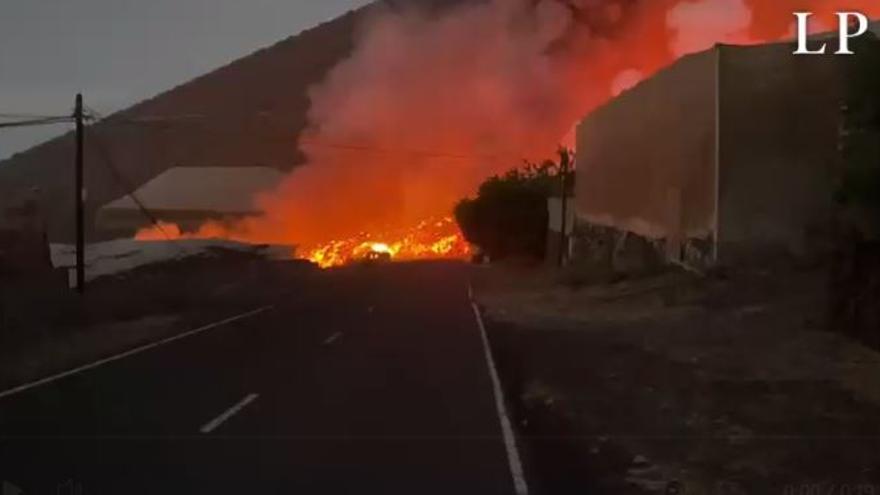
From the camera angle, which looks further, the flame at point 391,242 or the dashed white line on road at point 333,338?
the flame at point 391,242

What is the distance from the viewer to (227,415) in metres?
12.4

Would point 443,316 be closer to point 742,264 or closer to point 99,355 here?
point 742,264

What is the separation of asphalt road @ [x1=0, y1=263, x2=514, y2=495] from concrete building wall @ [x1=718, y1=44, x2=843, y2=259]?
7.96m

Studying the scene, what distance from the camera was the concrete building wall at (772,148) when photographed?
87.8 ft

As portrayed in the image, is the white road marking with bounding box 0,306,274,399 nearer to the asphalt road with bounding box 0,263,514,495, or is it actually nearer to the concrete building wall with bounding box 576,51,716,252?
the asphalt road with bounding box 0,263,514,495

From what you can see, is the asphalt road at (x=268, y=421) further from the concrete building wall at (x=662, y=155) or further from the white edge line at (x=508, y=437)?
the concrete building wall at (x=662, y=155)

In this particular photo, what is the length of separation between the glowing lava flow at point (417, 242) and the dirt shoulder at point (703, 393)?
55917 millimetres

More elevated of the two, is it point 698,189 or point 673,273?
point 698,189

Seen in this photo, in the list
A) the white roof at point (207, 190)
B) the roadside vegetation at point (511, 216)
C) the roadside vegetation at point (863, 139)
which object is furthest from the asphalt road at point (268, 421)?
the white roof at point (207, 190)

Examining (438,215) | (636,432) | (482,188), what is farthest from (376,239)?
(636,432)

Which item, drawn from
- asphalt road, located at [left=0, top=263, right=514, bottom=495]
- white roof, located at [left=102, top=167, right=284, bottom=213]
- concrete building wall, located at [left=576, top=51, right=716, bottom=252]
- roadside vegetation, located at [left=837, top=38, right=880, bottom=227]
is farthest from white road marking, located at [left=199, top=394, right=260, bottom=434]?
white roof, located at [left=102, top=167, right=284, bottom=213]

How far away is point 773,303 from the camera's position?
22.7 metres

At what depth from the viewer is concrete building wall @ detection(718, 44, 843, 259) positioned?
1054 inches

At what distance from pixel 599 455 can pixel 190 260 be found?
142 feet
